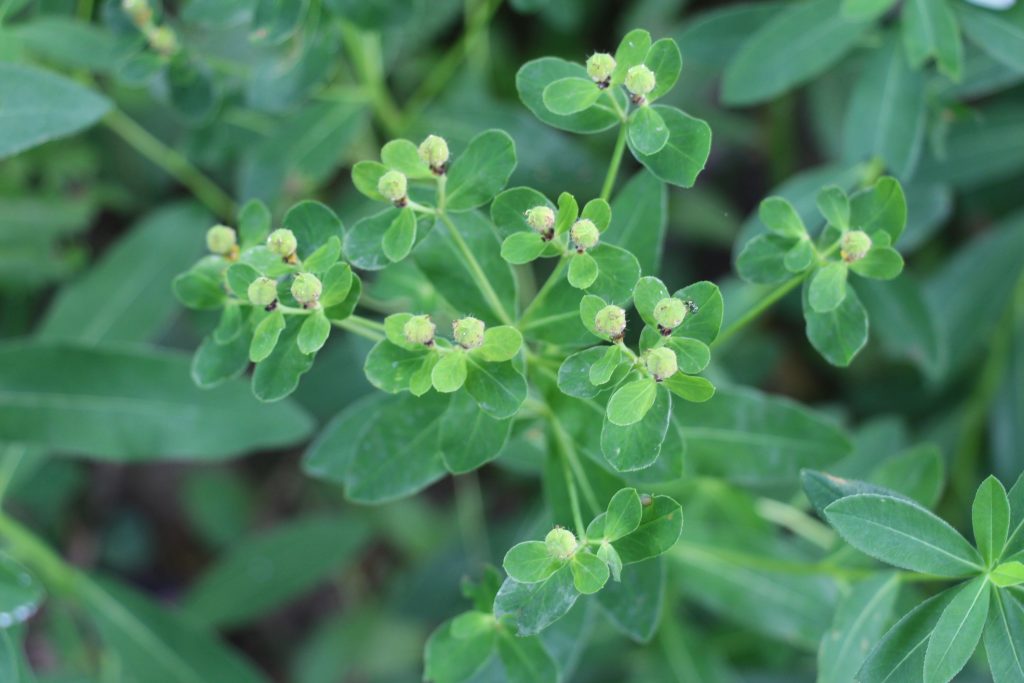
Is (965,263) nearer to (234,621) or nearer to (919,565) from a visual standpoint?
(919,565)

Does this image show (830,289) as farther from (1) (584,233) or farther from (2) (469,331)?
(2) (469,331)

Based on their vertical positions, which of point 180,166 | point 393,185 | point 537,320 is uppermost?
point 393,185

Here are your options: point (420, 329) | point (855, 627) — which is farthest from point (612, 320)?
point (855, 627)

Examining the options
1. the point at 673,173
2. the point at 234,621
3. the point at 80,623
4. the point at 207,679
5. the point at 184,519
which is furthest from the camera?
the point at 184,519

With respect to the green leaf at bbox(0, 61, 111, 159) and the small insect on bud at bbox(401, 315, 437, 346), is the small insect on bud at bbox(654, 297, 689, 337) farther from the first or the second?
the green leaf at bbox(0, 61, 111, 159)

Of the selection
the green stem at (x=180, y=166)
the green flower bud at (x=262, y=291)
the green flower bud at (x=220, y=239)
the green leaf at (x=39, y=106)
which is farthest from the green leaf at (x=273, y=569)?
the green flower bud at (x=262, y=291)

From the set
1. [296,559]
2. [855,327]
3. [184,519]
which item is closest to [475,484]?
[296,559]

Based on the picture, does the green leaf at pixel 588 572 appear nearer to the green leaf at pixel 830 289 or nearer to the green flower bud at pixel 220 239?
the green leaf at pixel 830 289
